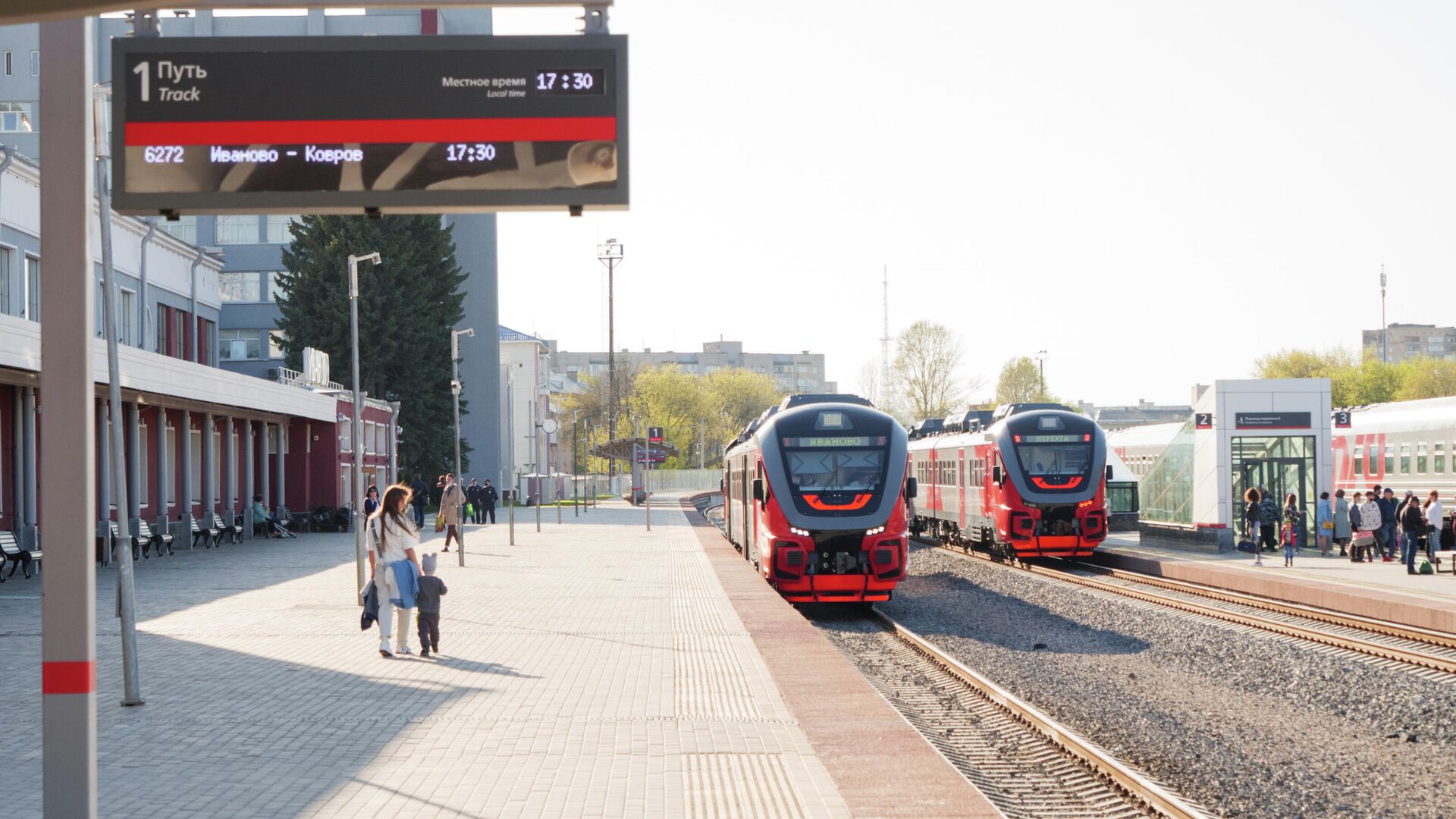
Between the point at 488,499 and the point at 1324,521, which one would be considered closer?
the point at 1324,521

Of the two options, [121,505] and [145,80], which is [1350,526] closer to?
[121,505]

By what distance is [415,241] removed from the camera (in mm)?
58969

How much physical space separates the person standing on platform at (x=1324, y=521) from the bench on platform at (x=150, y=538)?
23979 mm

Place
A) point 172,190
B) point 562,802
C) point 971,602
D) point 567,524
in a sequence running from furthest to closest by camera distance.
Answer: point 567,524 < point 971,602 < point 562,802 < point 172,190

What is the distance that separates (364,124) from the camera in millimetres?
6898

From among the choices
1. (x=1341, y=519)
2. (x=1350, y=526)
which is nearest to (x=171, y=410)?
(x=1341, y=519)

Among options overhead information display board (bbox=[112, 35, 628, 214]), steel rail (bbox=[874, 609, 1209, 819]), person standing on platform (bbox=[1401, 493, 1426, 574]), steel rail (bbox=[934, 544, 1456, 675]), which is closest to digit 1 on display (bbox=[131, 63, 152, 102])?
overhead information display board (bbox=[112, 35, 628, 214])

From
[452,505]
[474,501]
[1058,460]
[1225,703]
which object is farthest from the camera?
[474,501]

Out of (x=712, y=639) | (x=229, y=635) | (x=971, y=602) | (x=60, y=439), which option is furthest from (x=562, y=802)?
(x=971, y=602)

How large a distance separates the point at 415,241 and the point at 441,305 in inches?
121

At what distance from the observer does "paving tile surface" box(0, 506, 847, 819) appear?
7.97 meters

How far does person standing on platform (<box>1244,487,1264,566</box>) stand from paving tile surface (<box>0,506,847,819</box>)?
434 inches

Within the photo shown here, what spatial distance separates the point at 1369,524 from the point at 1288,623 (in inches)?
419

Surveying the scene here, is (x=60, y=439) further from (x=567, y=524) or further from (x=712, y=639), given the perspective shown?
(x=567, y=524)
